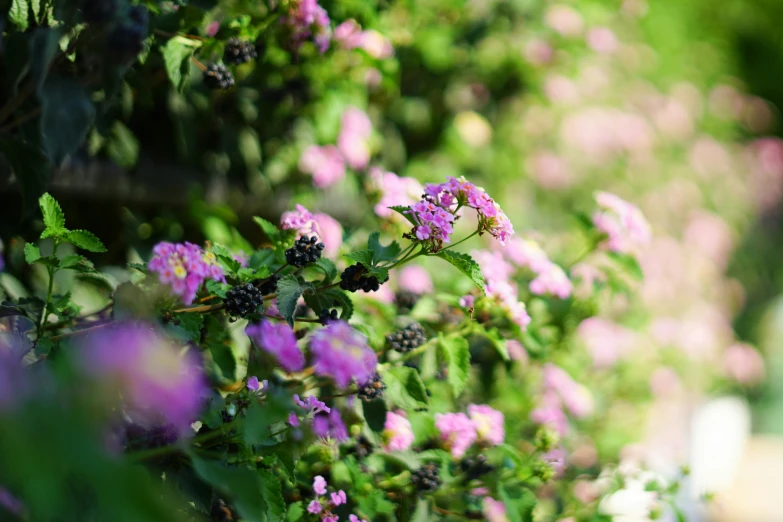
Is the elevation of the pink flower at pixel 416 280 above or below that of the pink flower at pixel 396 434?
above

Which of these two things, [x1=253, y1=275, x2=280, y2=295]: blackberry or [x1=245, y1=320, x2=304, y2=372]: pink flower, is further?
[x1=253, y1=275, x2=280, y2=295]: blackberry

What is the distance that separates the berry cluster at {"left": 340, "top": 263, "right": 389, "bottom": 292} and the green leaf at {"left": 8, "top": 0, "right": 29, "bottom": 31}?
2.19 ft

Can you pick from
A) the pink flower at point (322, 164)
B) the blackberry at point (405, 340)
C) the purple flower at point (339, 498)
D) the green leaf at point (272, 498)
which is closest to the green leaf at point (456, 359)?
the blackberry at point (405, 340)

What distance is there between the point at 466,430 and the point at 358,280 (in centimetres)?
47

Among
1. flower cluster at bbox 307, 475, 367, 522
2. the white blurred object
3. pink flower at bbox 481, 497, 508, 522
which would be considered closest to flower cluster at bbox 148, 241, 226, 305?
flower cluster at bbox 307, 475, 367, 522

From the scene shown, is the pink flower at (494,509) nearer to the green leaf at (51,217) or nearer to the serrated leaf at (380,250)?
the serrated leaf at (380,250)

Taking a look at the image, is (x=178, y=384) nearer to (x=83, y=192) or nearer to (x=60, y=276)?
(x=60, y=276)

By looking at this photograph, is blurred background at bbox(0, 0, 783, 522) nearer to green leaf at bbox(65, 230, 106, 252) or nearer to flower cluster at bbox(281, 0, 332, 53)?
flower cluster at bbox(281, 0, 332, 53)

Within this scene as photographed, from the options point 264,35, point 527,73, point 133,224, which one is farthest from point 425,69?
point 133,224

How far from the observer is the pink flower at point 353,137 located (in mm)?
2051

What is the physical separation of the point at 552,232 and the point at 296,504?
242 cm

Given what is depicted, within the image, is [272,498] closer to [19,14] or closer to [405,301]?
[405,301]

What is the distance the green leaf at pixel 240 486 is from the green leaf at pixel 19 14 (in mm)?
815

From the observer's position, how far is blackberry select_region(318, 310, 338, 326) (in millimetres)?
1075
